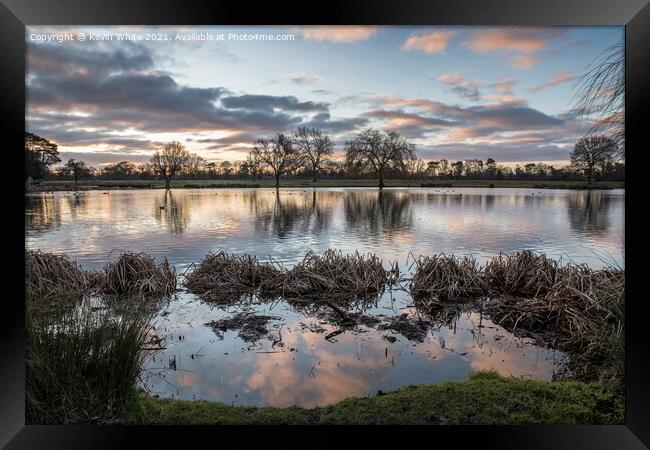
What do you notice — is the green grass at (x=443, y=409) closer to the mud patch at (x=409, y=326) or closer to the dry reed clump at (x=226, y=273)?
the mud patch at (x=409, y=326)

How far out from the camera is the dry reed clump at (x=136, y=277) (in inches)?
300

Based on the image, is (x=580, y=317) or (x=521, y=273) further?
(x=521, y=273)

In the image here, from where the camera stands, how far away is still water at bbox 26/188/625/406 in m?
4.38

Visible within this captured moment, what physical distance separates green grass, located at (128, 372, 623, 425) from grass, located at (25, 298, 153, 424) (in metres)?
0.27

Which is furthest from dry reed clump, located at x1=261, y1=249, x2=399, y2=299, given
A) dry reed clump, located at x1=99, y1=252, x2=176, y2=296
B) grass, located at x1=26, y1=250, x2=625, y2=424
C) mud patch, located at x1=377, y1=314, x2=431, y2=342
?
grass, located at x1=26, y1=250, x2=625, y2=424

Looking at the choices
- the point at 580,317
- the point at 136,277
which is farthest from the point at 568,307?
the point at 136,277

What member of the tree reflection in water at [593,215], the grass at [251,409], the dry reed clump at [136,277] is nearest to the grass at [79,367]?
the grass at [251,409]

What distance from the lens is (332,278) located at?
8008mm

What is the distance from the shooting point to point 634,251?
290 centimetres

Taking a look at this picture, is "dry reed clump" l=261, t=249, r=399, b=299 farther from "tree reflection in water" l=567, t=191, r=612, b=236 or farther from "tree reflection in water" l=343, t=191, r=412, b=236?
"tree reflection in water" l=567, t=191, r=612, b=236

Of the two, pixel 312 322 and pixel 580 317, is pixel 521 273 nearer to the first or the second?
pixel 580 317
